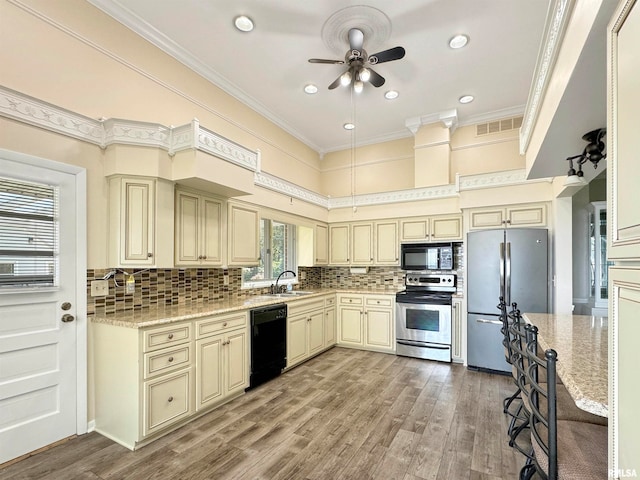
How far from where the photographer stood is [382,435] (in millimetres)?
2506

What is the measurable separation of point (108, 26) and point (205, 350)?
2.96 m

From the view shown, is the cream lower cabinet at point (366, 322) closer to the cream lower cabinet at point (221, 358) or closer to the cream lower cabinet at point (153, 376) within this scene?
the cream lower cabinet at point (221, 358)

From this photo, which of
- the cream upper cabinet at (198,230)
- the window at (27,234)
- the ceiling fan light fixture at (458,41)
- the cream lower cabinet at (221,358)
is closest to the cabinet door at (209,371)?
the cream lower cabinet at (221,358)

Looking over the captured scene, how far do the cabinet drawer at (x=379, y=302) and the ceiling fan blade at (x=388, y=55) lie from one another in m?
3.18

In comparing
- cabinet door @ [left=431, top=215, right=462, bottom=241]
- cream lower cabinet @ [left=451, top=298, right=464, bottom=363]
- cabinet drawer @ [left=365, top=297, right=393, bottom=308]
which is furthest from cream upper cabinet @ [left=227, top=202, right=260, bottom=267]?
cream lower cabinet @ [left=451, top=298, right=464, bottom=363]

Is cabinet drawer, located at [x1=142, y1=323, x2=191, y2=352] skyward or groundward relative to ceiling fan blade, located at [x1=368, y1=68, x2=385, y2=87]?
groundward

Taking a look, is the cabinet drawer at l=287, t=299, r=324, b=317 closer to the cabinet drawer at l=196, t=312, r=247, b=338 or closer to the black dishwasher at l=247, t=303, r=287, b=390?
the black dishwasher at l=247, t=303, r=287, b=390

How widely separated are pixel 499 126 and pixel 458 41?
6.49ft

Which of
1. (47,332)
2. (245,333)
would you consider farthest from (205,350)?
(47,332)

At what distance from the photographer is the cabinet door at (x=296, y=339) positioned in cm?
392

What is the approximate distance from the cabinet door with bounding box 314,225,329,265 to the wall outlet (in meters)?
3.10

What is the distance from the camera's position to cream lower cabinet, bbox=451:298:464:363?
13.9ft

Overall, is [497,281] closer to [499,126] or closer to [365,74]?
[499,126]

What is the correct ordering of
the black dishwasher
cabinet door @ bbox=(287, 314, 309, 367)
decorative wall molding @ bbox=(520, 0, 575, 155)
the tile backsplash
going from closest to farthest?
decorative wall molding @ bbox=(520, 0, 575, 155) → the tile backsplash → the black dishwasher → cabinet door @ bbox=(287, 314, 309, 367)
